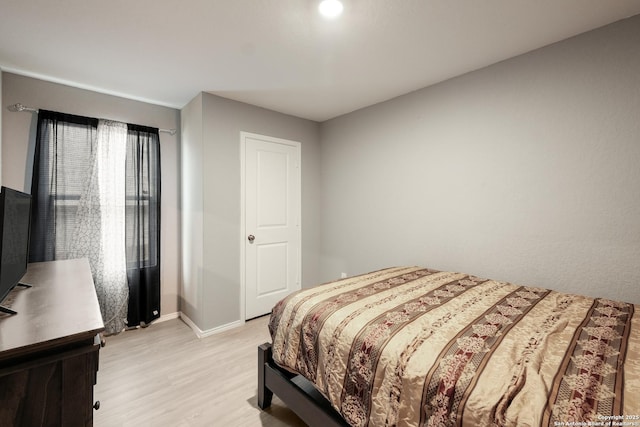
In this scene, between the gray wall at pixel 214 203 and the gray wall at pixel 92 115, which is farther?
the gray wall at pixel 214 203

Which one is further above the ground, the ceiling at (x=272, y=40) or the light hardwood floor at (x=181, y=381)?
the ceiling at (x=272, y=40)

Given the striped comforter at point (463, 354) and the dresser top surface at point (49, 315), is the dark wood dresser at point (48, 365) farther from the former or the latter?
the striped comforter at point (463, 354)

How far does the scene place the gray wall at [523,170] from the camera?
181 centimetres

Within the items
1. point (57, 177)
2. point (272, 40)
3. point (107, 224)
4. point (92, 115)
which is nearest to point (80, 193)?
point (57, 177)

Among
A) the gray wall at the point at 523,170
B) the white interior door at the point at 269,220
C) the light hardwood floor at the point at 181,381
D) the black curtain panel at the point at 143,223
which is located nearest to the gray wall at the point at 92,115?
the black curtain panel at the point at 143,223

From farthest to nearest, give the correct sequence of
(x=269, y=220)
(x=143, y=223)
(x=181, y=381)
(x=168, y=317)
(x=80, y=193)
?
(x=269, y=220)
(x=168, y=317)
(x=143, y=223)
(x=80, y=193)
(x=181, y=381)

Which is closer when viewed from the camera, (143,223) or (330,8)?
(330,8)

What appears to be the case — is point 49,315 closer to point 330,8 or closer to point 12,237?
point 12,237

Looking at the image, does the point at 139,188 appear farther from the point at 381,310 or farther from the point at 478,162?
the point at 478,162

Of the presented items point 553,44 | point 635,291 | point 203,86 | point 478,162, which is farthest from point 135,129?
point 635,291

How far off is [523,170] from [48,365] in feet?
9.50

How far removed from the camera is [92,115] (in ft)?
9.16

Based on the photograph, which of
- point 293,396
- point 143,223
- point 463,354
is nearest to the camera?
point 463,354

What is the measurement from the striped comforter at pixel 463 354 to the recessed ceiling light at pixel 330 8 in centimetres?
173
